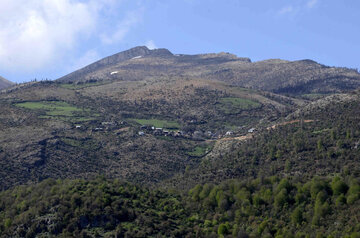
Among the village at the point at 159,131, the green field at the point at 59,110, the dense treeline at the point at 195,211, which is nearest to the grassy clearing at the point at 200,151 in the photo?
the village at the point at 159,131

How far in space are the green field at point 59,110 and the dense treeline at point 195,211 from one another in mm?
79294

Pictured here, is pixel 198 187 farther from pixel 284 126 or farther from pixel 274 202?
pixel 284 126

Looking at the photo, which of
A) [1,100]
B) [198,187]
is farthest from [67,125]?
[198,187]

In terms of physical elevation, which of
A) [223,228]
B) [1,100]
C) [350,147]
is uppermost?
[1,100]

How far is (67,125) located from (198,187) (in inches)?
2893

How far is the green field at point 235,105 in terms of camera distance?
183250 mm

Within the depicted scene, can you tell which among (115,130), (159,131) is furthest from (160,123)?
(115,130)

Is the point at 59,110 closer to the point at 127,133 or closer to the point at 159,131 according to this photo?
the point at 127,133

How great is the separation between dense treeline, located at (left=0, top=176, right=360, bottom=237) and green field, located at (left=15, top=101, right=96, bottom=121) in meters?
79.3

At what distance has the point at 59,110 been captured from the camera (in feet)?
560

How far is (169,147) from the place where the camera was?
138m

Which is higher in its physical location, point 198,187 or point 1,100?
point 1,100

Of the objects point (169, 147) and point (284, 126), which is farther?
point (169, 147)

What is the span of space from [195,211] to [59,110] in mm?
101957
